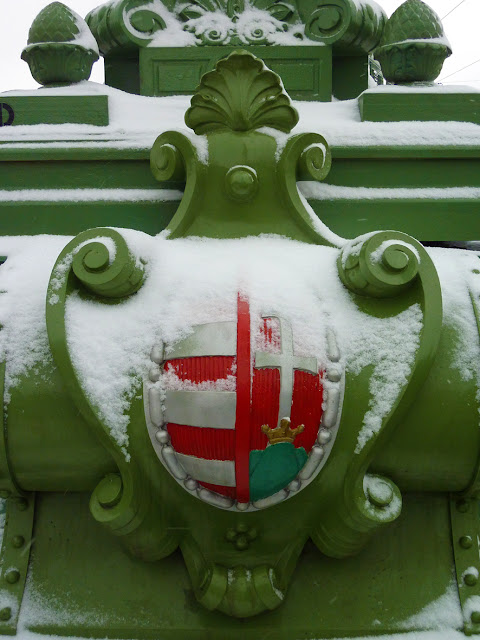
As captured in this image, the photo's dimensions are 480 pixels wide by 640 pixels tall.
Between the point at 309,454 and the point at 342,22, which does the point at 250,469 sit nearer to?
the point at 309,454

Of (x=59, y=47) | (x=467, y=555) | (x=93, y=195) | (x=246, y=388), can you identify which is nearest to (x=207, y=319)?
(x=246, y=388)

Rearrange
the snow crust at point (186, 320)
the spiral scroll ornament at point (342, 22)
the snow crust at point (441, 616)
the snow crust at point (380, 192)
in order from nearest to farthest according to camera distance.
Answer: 1. the snow crust at point (186, 320)
2. the snow crust at point (441, 616)
3. the snow crust at point (380, 192)
4. the spiral scroll ornament at point (342, 22)

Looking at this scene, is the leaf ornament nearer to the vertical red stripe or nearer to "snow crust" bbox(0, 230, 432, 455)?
"snow crust" bbox(0, 230, 432, 455)

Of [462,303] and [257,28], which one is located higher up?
[257,28]

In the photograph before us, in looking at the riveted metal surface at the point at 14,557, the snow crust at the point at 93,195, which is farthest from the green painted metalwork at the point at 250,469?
the snow crust at the point at 93,195

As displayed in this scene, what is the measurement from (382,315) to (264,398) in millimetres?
369

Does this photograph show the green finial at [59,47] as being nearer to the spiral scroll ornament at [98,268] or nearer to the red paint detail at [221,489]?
the spiral scroll ornament at [98,268]

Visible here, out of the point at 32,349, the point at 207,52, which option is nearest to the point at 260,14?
the point at 207,52

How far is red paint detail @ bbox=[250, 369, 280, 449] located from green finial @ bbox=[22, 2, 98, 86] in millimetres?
1480

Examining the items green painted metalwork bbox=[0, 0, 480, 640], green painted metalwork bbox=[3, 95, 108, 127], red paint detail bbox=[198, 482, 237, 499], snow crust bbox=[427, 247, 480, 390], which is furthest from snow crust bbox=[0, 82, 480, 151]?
red paint detail bbox=[198, 482, 237, 499]

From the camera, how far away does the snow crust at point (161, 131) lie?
80.2 inches

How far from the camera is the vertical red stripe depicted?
4.37 ft

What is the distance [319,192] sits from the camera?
199 cm

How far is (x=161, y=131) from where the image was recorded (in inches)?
81.3
